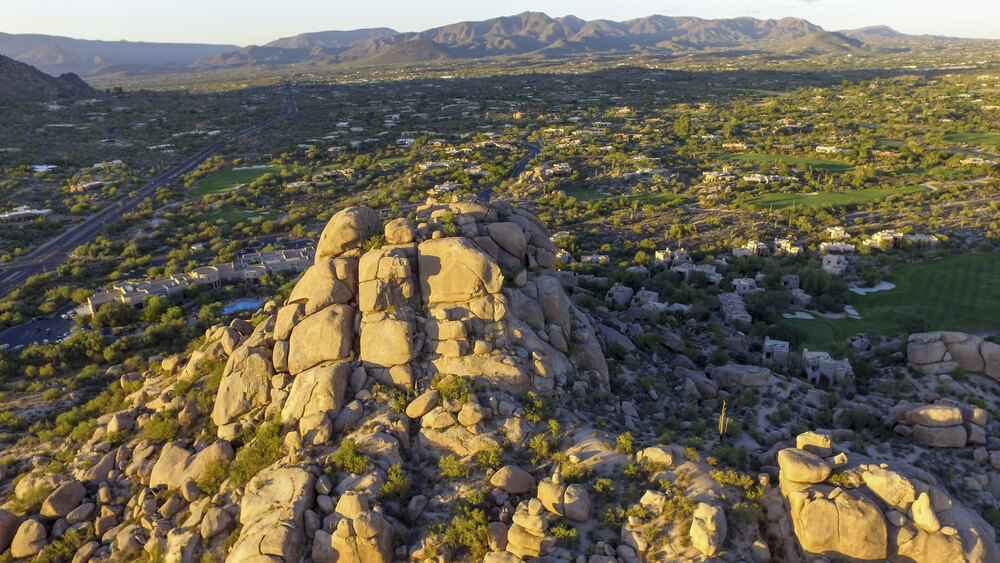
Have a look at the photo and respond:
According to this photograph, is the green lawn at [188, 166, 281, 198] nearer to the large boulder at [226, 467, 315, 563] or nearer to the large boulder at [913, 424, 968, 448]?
the large boulder at [226, 467, 315, 563]

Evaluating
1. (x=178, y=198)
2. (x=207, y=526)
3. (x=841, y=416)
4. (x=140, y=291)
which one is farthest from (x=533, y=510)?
(x=178, y=198)

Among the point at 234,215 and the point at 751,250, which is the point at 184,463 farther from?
the point at 234,215

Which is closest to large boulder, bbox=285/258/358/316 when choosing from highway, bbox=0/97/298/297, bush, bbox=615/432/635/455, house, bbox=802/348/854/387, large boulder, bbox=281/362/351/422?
large boulder, bbox=281/362/351/422

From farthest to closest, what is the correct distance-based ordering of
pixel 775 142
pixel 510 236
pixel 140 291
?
pixel 775 142, pixel 140 291, pixel 510 236

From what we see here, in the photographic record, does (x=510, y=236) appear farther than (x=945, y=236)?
No

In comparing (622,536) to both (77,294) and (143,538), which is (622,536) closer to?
(143,538)

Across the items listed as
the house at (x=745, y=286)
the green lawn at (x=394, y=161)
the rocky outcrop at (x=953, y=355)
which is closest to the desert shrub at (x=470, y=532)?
the rocky outcrop at (x=953, y=355)

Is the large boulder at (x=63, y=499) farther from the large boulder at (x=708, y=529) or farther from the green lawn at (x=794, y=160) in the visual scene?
the green lawn at (x=794, y=160)
